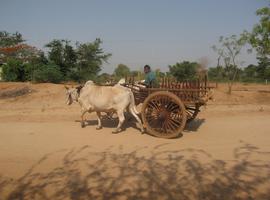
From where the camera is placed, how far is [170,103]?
334 inches

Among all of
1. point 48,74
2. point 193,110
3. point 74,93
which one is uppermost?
point 48,74

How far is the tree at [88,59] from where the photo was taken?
25750 millimetres

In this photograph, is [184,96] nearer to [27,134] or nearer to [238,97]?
[27,134]

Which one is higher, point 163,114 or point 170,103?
point 170,103

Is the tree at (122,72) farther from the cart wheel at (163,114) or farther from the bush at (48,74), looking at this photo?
the bush at (48,74)

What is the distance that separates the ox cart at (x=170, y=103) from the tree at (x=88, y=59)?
679 inches

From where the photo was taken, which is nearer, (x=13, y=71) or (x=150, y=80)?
(x=150, y=80)

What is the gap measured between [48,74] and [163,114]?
1658cm

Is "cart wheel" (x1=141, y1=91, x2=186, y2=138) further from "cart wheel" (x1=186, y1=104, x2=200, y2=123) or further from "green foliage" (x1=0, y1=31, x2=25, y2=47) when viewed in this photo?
"green foliage" (x1=0, y1=31, x2=25, y2=47)

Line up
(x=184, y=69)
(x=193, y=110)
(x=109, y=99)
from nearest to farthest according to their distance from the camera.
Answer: (x=109, y=99) → (x=193, y=110) → (x=184, y=69)

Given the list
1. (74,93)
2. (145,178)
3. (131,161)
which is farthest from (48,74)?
(145,178)

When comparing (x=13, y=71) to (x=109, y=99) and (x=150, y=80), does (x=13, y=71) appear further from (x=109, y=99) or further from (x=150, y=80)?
(x=150, y=80)

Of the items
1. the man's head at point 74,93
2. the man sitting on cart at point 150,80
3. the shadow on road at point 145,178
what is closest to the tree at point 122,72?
the man sitting on cart at point 150,80

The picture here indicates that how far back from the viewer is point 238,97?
2106cm
